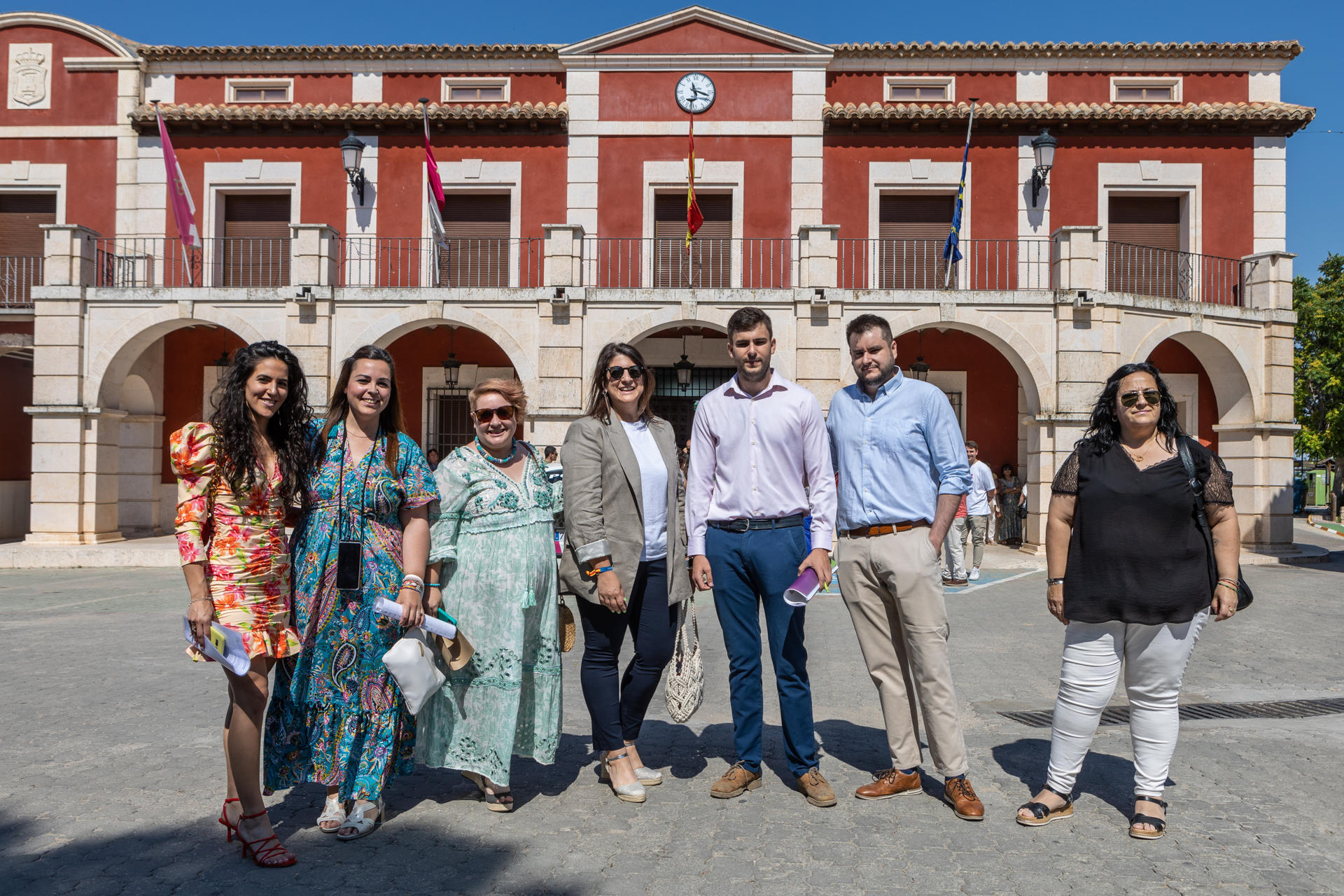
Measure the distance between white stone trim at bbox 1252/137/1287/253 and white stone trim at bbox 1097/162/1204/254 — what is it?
936 mm

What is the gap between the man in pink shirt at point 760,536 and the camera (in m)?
3.81

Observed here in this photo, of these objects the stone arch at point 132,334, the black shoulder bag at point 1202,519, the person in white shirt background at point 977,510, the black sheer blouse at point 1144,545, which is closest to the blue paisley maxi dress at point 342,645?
the black sheer blouse at point 1144,545

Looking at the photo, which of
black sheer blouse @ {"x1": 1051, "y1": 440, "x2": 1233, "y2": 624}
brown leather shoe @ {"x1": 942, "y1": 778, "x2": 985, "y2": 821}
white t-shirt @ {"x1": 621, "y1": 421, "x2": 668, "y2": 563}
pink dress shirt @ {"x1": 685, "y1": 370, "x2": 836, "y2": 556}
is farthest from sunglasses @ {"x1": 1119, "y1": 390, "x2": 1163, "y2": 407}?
white t-shirt @ {"x1": 621, "y1": 421, "x2": 668, "y2": 563}

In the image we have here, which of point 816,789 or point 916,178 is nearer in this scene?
point 816,789

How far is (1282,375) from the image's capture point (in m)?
15.0

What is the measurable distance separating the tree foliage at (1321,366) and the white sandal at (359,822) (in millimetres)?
33319

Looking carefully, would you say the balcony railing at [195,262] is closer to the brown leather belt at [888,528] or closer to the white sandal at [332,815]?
the white sandal at [332,815]

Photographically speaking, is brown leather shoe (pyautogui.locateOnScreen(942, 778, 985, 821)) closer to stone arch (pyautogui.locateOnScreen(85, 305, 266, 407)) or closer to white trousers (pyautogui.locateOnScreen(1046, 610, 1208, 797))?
white trousers (pyautogui.locateOnScreen(1046, 610, 1208, 797))

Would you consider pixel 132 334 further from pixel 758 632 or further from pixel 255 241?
pixel 758 632

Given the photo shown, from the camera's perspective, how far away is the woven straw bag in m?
3.95

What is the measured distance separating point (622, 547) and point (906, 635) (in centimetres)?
121

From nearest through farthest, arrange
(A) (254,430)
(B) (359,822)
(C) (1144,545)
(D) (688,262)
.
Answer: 1. (A) (254,430)
2. (B) (359,822)
3. (C) (1144,545)
4. (D) (688,262)

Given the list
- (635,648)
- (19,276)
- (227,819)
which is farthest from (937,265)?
(19,276)

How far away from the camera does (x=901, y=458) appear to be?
3809mm
